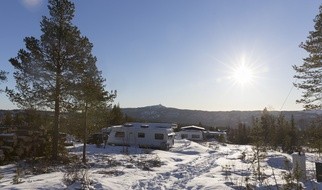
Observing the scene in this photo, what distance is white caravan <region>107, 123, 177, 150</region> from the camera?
45000mm

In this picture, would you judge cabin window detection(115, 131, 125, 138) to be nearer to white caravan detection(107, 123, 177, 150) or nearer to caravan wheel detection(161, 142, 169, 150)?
white caravan detection(107, 123, 177, 150)

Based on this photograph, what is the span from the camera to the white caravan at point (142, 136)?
45.0 metres

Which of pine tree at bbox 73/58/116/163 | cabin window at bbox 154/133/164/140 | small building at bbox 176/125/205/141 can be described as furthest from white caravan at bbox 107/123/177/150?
small building at bbox 176/125/205/141

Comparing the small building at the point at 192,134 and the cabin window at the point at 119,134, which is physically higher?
the cabin window at the point at 119,134

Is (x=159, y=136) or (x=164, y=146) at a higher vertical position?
(x=159, y=136)

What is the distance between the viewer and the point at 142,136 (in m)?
46.0

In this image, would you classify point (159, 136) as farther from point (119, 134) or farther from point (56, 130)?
point (56, 130)

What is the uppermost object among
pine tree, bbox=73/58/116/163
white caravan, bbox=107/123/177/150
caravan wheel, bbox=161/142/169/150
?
pine tree, bbox=73/58/116/163

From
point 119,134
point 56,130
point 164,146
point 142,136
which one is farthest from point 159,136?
point 56,130

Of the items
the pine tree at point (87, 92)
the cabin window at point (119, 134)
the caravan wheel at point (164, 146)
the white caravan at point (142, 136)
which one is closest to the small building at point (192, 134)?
the white caravan at point (142, 136)

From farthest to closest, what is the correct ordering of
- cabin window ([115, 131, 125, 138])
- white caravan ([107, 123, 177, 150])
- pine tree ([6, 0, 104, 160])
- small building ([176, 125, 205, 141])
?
small building ([176, 125, 205, 141]) → cabin window ([115, 131, 125, 138]) → white caravan ([107, 123, 177, 150]) → pine tree ([6, 0, 104, 160])

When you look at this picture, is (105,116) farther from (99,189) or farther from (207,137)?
(207,137)

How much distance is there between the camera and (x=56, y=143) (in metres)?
24.3

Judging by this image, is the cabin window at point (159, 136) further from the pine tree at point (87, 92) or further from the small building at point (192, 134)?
the small building at point (192, 134)
